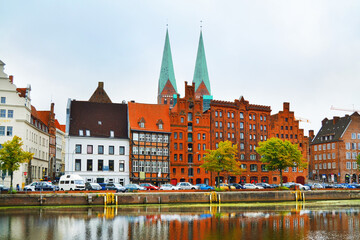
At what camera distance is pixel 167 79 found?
7170 inches

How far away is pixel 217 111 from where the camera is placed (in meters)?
105

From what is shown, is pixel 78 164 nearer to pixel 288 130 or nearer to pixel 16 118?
pixel 16 118

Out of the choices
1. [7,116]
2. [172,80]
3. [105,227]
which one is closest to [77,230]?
[105,227]

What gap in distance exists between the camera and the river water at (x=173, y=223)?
39019 millimetres

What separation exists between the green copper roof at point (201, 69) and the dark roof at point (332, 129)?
56777mm

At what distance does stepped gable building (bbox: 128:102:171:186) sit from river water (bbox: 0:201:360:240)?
90.4 ft

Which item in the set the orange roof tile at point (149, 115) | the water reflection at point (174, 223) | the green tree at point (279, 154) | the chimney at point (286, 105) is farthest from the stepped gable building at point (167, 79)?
the water reflection at point (174, 223)

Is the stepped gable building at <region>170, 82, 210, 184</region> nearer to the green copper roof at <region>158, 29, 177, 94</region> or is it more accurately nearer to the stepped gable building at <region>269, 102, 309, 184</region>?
the stepped gable building at <region>269, 102, 309, 184</region>

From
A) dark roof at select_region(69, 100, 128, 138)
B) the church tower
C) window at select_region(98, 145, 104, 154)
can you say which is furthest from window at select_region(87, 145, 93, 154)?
the church tower

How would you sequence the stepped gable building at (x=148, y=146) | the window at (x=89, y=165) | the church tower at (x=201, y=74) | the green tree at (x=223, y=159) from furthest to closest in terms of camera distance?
the church tower at (x=201, y=74) < the stepped gable building at (x=148, y=146) < the window at (x=89, y=165) < the green tree at (x=223, y=159)

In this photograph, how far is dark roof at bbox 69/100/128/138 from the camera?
88.9 m

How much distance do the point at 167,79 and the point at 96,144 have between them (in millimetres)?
97154

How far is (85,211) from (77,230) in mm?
17204

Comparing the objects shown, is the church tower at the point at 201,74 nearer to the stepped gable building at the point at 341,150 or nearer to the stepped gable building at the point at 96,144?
the stepped gable building at the point at 341,150
